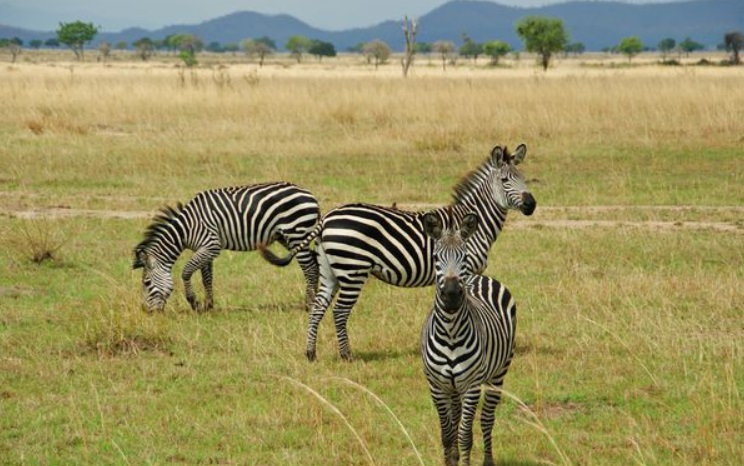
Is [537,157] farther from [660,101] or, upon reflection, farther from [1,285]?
[1,285]

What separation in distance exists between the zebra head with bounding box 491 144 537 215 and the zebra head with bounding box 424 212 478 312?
3385 mm

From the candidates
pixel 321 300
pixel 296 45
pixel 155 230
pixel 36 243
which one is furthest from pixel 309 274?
pixel 296 45

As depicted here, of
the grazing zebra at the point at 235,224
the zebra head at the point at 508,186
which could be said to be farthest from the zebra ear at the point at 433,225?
the grazing zebra at the point at 235,224

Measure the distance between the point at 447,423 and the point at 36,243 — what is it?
734 cm

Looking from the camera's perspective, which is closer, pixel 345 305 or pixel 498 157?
pixel 345 305

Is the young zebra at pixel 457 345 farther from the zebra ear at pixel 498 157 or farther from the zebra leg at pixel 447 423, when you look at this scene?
the zebra ear at pixel 498 157

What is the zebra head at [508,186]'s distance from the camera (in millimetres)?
8820

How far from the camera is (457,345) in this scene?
546 cm

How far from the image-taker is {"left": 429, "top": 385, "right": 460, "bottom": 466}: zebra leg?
5602 millimetres

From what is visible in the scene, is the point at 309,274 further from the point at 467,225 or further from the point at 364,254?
the point at 467,225

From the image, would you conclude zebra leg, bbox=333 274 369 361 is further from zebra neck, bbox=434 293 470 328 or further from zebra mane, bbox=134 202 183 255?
zebra neck, bbox=434 293 470 328

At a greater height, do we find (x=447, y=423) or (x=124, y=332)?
(x=447, y=423)

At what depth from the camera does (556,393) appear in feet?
24.4

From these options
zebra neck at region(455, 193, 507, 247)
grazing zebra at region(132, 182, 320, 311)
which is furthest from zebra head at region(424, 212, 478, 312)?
grazing zebra at region(132, 182, 320, 311)
